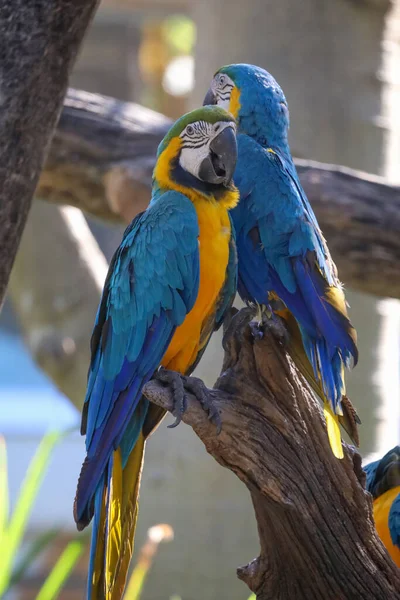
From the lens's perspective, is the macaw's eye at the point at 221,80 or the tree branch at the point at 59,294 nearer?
the macaw's eye at the point at 221,80

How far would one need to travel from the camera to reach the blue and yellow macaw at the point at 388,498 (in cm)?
112

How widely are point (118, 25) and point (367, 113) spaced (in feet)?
9.58

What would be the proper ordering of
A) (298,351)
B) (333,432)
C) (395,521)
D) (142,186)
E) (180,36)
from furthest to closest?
(180,36) < (142,186) < (395,521) < (298,351) < (333,432)

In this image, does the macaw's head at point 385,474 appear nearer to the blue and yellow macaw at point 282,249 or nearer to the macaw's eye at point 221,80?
the blue and yellow macaw at point 282,249

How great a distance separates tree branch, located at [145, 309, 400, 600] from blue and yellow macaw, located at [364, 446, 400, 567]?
0.44 feet

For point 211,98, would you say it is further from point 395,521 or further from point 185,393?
point 395,521

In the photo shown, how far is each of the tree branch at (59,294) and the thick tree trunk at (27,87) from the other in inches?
40.3

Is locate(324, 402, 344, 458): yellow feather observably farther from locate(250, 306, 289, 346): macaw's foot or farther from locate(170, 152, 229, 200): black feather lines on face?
locate(170, 152, 229, 200): black feather lines on face

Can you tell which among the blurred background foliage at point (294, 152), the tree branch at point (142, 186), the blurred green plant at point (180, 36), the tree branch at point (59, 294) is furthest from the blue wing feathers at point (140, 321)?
the blurred green plant at point (180, 36)

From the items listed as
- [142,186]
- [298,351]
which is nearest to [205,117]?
[298,351]

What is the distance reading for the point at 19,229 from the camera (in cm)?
118

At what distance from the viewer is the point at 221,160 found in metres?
0.95

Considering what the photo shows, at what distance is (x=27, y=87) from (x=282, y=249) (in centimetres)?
43

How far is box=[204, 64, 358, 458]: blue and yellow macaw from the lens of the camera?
0.93 meters
